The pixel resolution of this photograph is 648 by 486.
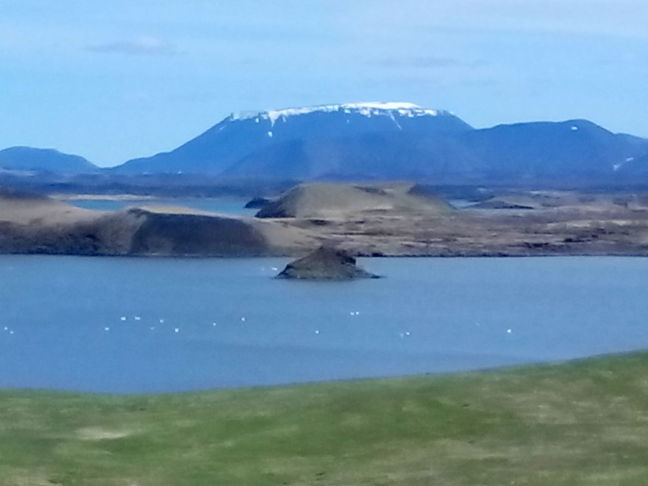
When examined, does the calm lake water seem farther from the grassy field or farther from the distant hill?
the distant hill

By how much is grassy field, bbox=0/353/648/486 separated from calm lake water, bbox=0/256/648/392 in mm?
7605

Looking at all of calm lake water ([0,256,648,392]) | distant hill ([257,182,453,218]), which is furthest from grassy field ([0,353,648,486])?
distant hill ([257,182,453,218])

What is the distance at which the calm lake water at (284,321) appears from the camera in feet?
87.5

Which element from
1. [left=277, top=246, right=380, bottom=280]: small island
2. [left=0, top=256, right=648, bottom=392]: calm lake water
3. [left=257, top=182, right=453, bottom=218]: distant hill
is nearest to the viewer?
[left=0, top=256, right=648, bottom=392]: calm lake water

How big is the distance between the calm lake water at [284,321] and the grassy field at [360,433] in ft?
25.0

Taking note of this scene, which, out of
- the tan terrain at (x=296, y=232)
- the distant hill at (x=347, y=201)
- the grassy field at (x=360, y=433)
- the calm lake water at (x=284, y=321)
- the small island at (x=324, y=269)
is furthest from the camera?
the distant hill at (x=347, y=201)

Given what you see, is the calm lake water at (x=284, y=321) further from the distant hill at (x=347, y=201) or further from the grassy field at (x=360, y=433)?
the distant hill at (x=347, y=201)

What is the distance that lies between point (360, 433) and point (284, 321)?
24.9 metres

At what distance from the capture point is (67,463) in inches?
468

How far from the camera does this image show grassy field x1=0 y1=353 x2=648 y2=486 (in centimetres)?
1119

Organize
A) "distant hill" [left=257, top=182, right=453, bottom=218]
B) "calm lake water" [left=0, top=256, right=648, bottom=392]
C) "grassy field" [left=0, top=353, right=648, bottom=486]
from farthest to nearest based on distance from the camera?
"distant hill" [left=257, top=182, right=453, bottom=218]
"calm lake water" [left=0, top=256, right=648, bottom=392]
"grassy field" [left=0, top=353, right=648, bottom=486]

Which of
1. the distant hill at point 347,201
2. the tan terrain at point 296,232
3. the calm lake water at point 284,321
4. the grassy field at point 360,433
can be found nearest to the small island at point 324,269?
the calm lake water at point 284,321

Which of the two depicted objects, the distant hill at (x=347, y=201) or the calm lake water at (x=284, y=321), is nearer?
the calm lake water at (x=284, y=321)

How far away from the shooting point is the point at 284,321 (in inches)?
1496
